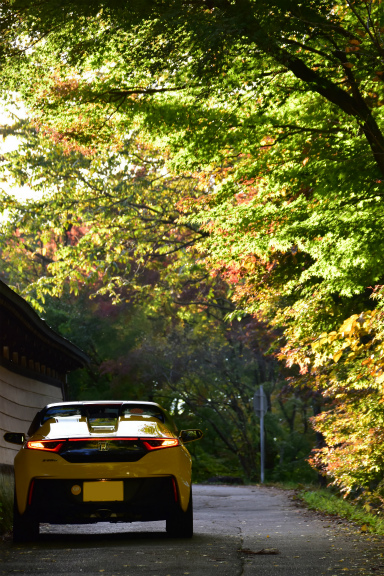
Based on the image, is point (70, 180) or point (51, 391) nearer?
point (51, 391)

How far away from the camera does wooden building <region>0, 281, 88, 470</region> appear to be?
1366cm

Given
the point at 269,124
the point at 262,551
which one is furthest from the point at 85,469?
the point at 269,124

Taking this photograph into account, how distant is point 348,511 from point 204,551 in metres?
7.04

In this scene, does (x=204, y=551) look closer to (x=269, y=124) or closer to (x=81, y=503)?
(x=81, y=503)

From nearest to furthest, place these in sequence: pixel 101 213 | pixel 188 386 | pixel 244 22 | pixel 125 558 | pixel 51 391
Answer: pixel 125 558 < pixel 244 22 < pixel 51 391 < pixel 101 213 < pixel 188 386

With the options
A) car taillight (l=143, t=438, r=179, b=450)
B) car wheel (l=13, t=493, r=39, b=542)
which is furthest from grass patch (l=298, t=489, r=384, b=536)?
car wheel (l=13, t=493, r=39, b=542)

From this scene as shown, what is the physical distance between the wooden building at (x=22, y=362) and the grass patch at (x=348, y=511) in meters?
5.24

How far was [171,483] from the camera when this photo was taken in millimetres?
9234

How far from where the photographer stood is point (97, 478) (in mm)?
9023

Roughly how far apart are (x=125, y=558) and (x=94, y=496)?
1115 mm

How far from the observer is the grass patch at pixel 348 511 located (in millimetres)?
11968

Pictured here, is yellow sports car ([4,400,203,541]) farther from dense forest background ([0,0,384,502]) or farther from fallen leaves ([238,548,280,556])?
dense forest background ([0,0,384,502])

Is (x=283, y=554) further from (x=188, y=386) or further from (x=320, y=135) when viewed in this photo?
(x=188, y=386)

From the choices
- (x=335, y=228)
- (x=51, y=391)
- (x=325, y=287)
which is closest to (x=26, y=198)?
(x=51, y=391)
